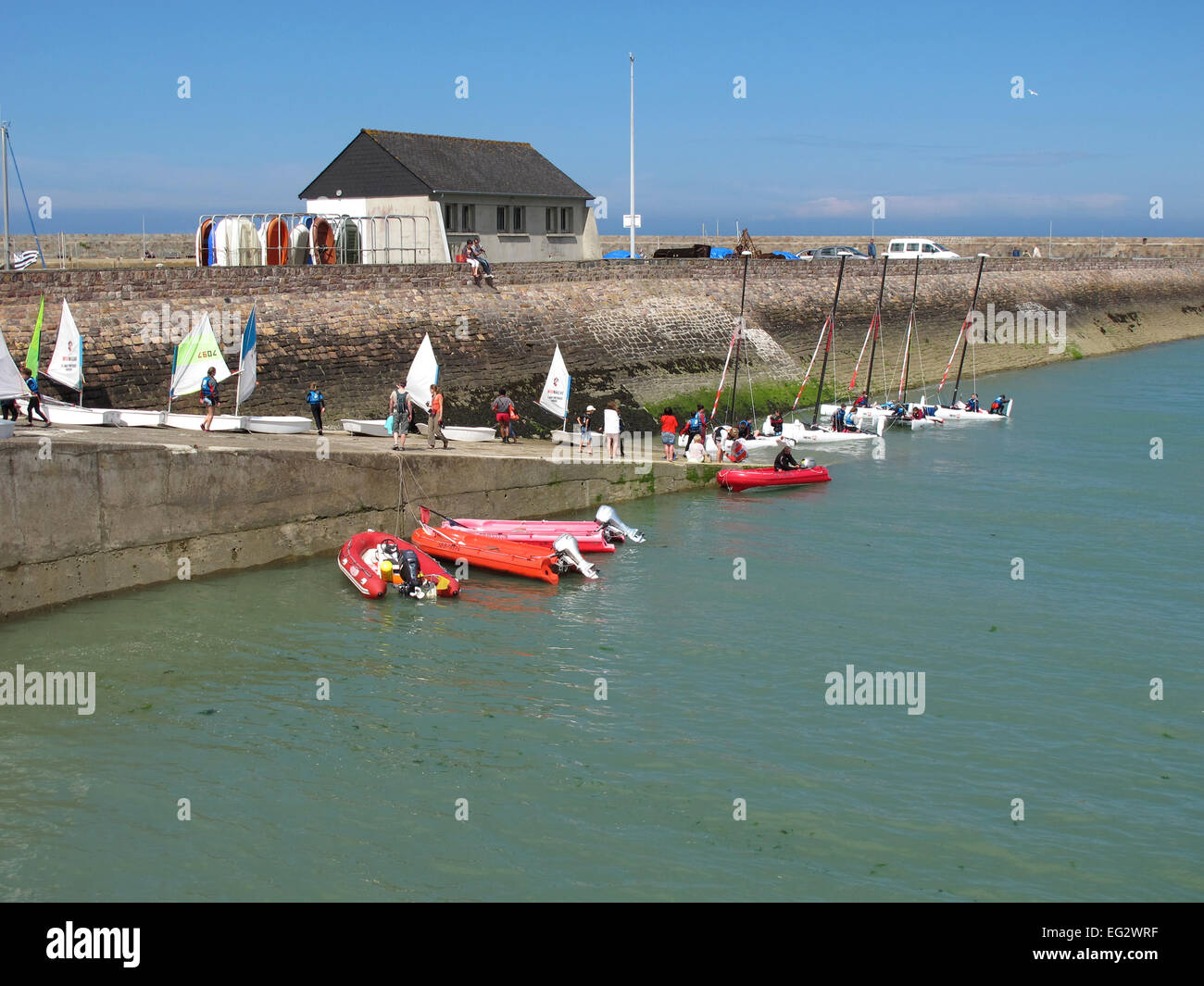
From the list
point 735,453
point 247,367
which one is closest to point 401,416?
point 247,367

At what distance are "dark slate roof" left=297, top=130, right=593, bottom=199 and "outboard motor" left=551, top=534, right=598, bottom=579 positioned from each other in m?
19.7

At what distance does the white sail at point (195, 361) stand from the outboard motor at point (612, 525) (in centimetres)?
860

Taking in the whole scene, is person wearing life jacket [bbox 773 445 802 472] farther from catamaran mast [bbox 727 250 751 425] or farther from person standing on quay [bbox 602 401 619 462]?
catamaran mast [bbox 727 250 751 425]

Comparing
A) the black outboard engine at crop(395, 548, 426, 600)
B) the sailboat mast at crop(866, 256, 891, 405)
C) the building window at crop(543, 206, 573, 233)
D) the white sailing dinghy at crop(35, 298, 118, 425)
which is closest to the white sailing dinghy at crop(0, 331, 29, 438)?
the white sailing dinghy at crop(35, 298, 118, 425)

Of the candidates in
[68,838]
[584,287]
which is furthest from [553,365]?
[68,838]

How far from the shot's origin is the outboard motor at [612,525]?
23.5 meters

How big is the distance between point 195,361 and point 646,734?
15.0m

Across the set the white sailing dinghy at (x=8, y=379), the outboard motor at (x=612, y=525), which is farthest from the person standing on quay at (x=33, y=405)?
the outboard motor at (x=612, y=525)

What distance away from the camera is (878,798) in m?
13.3

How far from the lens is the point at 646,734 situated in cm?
1493

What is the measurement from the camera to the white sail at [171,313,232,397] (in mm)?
25312

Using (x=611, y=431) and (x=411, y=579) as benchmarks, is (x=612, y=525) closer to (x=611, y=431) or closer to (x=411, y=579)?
(x=611, y=431)
